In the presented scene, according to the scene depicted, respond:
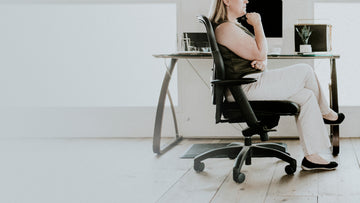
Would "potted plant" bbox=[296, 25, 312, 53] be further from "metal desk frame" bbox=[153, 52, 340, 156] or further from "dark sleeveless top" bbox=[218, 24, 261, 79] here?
"dark sleeveless top" bbox=[218, 24, 261, 79]

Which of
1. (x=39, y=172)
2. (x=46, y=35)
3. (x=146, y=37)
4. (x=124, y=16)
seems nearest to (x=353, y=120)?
(x=146, y=37)

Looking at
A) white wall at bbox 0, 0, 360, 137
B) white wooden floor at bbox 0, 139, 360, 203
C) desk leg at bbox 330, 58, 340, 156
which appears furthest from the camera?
white wall at bbox 0, 0, 360, 137

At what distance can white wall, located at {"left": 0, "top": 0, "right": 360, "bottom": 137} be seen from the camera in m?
4.02

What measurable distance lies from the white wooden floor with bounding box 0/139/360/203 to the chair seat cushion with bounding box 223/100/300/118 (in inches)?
15.1

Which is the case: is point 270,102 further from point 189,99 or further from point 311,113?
point 189,99

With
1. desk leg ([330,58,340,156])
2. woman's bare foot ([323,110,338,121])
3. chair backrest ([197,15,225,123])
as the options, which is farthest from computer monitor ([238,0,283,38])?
chair backrest ([197,15,225,123])

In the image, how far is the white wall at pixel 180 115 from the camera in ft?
13.2

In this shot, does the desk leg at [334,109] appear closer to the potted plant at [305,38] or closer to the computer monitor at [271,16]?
the potted plant at [305,38]

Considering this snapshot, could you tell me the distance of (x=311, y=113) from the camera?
8.96 ft

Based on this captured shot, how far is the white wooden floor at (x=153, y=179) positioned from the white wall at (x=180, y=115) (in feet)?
1.38

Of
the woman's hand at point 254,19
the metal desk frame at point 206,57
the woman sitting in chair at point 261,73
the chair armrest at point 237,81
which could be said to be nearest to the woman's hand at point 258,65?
the woman sitting in chair at point 261,73

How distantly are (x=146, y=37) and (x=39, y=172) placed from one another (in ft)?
6.04

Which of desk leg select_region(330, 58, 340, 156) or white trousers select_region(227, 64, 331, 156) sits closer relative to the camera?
white trousers select_region(227, 64, 331, 156)

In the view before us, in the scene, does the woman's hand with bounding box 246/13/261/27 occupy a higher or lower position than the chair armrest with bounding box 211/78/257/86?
higher
